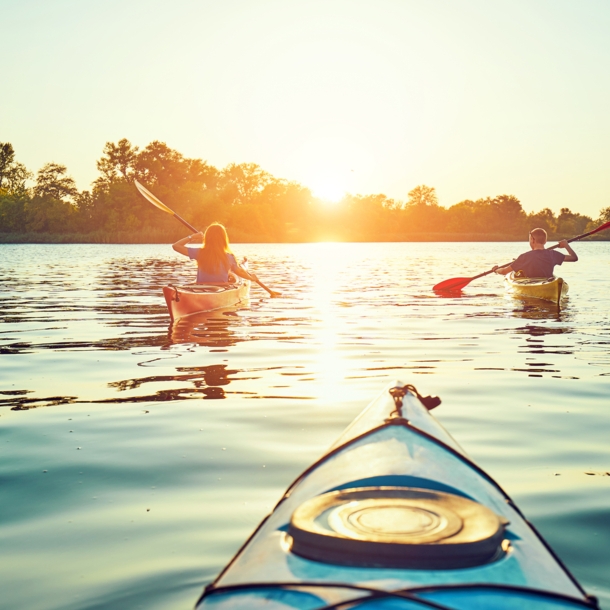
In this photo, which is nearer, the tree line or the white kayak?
the white kayak

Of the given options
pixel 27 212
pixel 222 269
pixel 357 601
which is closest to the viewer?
pixel 357 601

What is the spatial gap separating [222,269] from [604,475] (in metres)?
9.07

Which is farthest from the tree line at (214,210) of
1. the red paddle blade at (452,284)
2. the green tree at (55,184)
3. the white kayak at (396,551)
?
the white kayak at (396,551)

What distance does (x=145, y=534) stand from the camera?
10.7ft

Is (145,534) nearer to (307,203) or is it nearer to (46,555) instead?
(46,555)

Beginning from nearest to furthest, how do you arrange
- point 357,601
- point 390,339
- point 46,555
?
point 357,601 < point 46,555 < point 390,339

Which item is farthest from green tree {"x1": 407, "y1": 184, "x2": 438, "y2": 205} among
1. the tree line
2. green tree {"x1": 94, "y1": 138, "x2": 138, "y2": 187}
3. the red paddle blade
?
the red paddle blade

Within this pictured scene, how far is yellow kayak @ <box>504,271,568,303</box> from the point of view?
41.8 feet

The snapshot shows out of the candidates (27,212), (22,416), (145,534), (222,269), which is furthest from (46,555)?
(27,212)

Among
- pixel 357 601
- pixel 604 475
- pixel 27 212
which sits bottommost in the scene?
pixel 604 475

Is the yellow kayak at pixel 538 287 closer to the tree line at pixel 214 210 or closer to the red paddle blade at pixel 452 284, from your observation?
the red paddle blade at pixel 452 284

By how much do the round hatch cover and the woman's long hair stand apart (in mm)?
9548

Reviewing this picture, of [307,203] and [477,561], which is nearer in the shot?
[477,561]

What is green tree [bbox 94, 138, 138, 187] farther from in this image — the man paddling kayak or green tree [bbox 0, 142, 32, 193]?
the man paddling kayak
